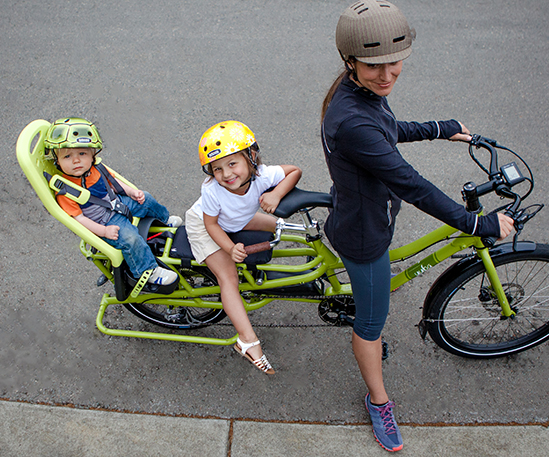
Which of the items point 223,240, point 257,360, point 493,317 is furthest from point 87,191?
point 493,317

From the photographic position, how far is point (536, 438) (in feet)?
8.86

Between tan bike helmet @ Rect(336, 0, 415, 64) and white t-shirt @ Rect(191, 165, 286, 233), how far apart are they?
0.83m

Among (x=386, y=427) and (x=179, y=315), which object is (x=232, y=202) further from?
(x=386, y=427)

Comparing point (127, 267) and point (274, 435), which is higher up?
point (127, 267)

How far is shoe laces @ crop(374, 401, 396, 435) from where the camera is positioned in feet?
8.82

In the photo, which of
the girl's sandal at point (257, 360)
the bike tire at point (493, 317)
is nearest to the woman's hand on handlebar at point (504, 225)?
the bike tire at point (493, 317)

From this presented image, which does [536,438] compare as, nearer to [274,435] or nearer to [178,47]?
[274,435]

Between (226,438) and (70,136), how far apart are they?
196 centimetres

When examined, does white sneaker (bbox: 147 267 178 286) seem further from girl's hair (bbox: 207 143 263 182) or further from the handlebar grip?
girl's hair (bbox: 207 143 263 182)

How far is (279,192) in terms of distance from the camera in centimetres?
237

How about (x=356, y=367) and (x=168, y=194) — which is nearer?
(x=356, y=367)

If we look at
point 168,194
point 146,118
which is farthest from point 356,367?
point 146,118

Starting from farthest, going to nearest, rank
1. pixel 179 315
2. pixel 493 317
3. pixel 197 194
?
pixel 197 194, pixel 179 315, pixel 493 317

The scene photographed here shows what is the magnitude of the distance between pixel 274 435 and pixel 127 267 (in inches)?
52.7
